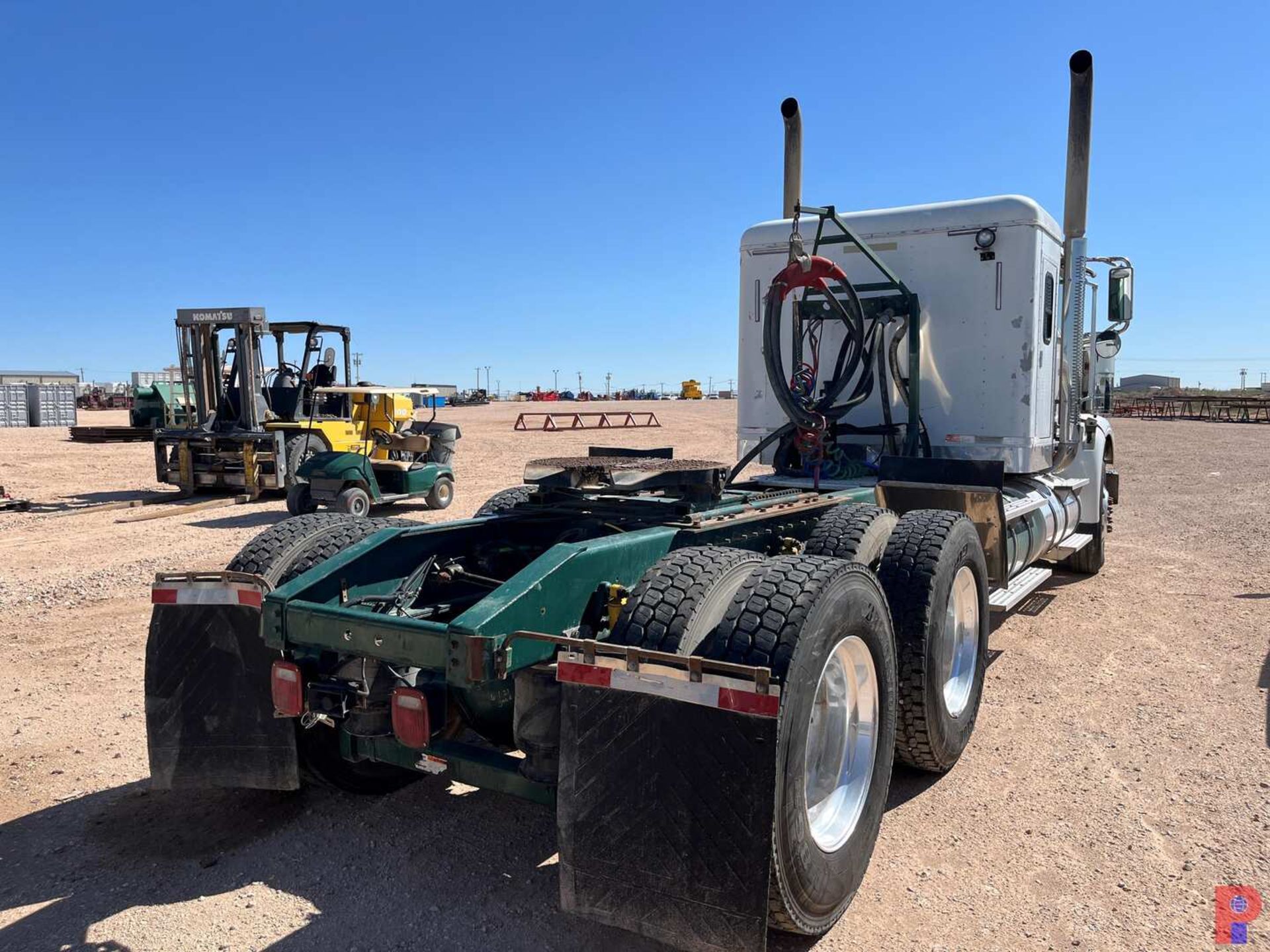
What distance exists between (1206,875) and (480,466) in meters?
20.2

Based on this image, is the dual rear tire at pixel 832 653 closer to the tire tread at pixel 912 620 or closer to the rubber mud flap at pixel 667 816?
the tire tread at pixel 912 620

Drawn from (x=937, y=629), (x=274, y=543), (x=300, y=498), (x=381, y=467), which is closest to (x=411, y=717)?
(x=274, y=543)

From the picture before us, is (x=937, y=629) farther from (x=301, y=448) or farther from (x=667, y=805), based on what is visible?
(x=301, y=448)

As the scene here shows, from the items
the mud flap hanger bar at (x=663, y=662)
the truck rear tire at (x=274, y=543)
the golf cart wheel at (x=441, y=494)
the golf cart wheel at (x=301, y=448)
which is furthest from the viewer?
the golf cart wheel at (x=441, y=494)

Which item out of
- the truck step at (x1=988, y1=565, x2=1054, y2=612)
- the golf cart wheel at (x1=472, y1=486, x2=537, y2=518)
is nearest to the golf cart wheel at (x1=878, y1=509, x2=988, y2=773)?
the truck step at (x1=988, y1=565, x2=1054, y2=612)

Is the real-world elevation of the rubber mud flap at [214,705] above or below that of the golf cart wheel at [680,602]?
below

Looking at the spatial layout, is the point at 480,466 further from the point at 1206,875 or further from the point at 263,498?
the point at 1206,875

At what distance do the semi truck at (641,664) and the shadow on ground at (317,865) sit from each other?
0.20m

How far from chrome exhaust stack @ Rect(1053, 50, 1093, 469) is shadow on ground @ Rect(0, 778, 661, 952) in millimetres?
5849

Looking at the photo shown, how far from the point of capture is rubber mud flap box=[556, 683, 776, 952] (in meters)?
2.59

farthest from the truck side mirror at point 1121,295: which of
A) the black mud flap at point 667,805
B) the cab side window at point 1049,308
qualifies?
the black mud flap at point 667,805

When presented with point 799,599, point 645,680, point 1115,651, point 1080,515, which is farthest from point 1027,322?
point 645,680

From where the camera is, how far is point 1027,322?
659 centimetres

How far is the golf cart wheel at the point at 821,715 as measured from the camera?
280cm
